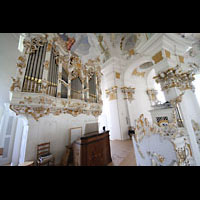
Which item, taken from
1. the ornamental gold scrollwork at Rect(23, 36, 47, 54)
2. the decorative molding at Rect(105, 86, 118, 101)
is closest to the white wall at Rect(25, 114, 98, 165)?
the ornamental gold scrollwork at Rect(23, 36, 47, 54)

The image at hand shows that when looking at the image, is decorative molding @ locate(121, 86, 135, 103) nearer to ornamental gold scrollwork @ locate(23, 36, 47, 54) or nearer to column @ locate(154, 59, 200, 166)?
Answer: column @ locate(154, 59, 200, 166)

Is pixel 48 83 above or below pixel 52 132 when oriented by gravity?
above

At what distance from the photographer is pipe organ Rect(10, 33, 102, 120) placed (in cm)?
177

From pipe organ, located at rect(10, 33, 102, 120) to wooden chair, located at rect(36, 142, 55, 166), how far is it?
684mm

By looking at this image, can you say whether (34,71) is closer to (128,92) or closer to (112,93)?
(112,93)

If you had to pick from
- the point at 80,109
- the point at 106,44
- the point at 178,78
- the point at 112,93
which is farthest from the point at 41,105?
the point at 106,44

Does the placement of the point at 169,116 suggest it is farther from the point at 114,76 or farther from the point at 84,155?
the point at 114,76

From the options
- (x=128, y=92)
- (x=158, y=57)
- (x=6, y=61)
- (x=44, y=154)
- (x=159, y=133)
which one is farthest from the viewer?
(x=128, y=92)

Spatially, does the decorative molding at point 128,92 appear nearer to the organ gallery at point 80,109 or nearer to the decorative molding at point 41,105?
the organ gallery at point 80,109

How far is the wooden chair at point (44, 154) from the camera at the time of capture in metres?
1.72

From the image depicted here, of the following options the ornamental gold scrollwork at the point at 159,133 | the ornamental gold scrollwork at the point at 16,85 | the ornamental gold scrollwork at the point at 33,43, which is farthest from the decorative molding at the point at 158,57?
the ornamental gold scrollwork at the point at 16,85

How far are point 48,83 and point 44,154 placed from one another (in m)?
1.70

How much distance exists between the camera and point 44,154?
1857mm
